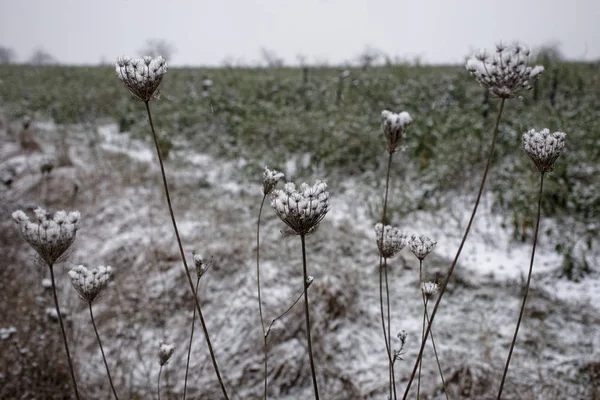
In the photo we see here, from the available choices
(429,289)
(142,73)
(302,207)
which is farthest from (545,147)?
(142,73)

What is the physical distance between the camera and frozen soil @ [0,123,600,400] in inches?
116

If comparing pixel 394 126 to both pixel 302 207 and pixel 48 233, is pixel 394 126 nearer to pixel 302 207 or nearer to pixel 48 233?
pixel 302 207

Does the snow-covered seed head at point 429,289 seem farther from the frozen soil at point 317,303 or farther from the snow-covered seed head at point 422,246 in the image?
the frozen soil at point 317,303

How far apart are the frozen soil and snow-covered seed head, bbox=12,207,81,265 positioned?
178 centimetres

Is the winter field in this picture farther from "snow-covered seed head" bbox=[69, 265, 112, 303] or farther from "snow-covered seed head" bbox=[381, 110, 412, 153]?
"snow-covered seed head" bbox=[381, 110, 412, 153]

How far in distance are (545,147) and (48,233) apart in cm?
197

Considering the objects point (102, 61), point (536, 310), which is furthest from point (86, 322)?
point (102, 61)

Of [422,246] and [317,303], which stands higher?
[422,246]

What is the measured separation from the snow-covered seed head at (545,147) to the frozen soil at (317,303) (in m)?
1.12

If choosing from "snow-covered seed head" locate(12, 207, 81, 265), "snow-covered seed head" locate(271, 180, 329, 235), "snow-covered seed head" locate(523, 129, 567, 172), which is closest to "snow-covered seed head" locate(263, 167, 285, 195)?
"snow-covered seed head" locate(271, 180, 329, 235)

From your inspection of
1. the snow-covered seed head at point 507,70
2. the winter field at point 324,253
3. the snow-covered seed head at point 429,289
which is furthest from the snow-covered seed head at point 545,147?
the snow-covered seed head at point 429,289

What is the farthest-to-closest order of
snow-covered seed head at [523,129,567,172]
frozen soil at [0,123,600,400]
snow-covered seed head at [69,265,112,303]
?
frozen soil at [0,123,600,400], snow-covered seed head at [69,265,112,303], snow-covered seed head at [523,129,567,172]

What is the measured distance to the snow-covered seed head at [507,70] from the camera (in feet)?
4.56

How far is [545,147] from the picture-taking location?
155 cm
